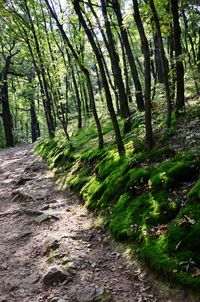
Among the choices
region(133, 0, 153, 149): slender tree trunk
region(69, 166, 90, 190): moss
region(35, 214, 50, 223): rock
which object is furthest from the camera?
region(69, 166, 90, 190): moss

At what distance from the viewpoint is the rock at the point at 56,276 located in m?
5.75

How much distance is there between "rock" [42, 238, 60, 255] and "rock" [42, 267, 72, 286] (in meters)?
1.08

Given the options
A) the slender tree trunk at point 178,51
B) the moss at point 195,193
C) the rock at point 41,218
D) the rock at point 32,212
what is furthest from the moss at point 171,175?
the slender tree trunk at point 178,51

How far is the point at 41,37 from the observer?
67.4 feet

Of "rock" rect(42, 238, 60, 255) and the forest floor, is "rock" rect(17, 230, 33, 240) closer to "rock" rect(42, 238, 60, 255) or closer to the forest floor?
the forest floor

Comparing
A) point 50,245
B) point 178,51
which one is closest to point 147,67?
point 178,51

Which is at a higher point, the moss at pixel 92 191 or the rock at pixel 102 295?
the moss at pixel 92 191

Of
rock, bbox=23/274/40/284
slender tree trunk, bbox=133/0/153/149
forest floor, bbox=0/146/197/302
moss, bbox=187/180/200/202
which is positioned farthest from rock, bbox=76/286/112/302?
slender tree trunk, bbox=133/0/153/149

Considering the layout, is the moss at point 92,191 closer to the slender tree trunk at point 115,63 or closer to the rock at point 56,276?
the rock at point 56,276

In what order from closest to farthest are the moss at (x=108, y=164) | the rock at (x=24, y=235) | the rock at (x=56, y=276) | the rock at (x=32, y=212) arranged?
the rock at (x=56, y=276) < the rock at (x=24, y=235) < the rock at (x=32, y=212) < the moss at (x=108, y=164)

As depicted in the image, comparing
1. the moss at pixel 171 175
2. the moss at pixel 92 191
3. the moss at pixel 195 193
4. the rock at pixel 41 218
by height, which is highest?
the moss at pixel 171 175

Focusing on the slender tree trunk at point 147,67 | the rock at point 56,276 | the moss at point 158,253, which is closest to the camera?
the moss at point 158,253

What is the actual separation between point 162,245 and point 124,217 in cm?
168

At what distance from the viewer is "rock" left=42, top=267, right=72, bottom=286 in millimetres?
5754
